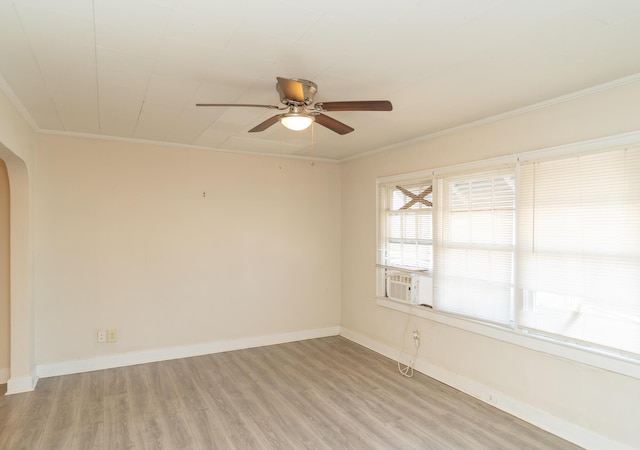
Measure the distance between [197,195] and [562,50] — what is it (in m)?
3.92

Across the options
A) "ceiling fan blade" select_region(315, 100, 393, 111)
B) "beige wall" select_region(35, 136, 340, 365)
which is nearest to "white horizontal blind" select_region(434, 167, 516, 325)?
"ceiling fan blade" select_region(315, 100, 393, 111)

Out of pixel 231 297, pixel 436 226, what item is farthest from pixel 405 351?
pixel 231 297

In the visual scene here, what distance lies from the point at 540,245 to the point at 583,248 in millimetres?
315

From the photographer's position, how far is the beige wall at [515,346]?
253 centimetres

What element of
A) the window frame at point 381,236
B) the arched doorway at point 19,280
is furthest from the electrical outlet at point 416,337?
the arched doorway at point 19,280

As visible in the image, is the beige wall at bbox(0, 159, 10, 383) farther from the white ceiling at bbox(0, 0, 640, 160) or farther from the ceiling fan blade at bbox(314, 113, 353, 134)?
the ceiling fan blade at bbox(314, 113, 353, 134)

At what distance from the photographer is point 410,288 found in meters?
4.23

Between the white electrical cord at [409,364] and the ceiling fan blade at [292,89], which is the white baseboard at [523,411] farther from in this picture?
the ceiling fan blade at [292,89]

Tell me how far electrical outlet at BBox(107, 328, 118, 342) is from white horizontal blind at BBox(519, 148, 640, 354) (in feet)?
13.7

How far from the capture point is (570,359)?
2.77 metres

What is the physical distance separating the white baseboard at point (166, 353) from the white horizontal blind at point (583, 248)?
303 centimetres

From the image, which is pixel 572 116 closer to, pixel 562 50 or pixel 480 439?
pixel 562 50

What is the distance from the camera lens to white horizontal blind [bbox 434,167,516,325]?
3266 millimetres

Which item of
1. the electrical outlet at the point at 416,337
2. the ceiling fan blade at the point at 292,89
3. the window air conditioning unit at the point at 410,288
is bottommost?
the electrical outlet at the point at 416,337
